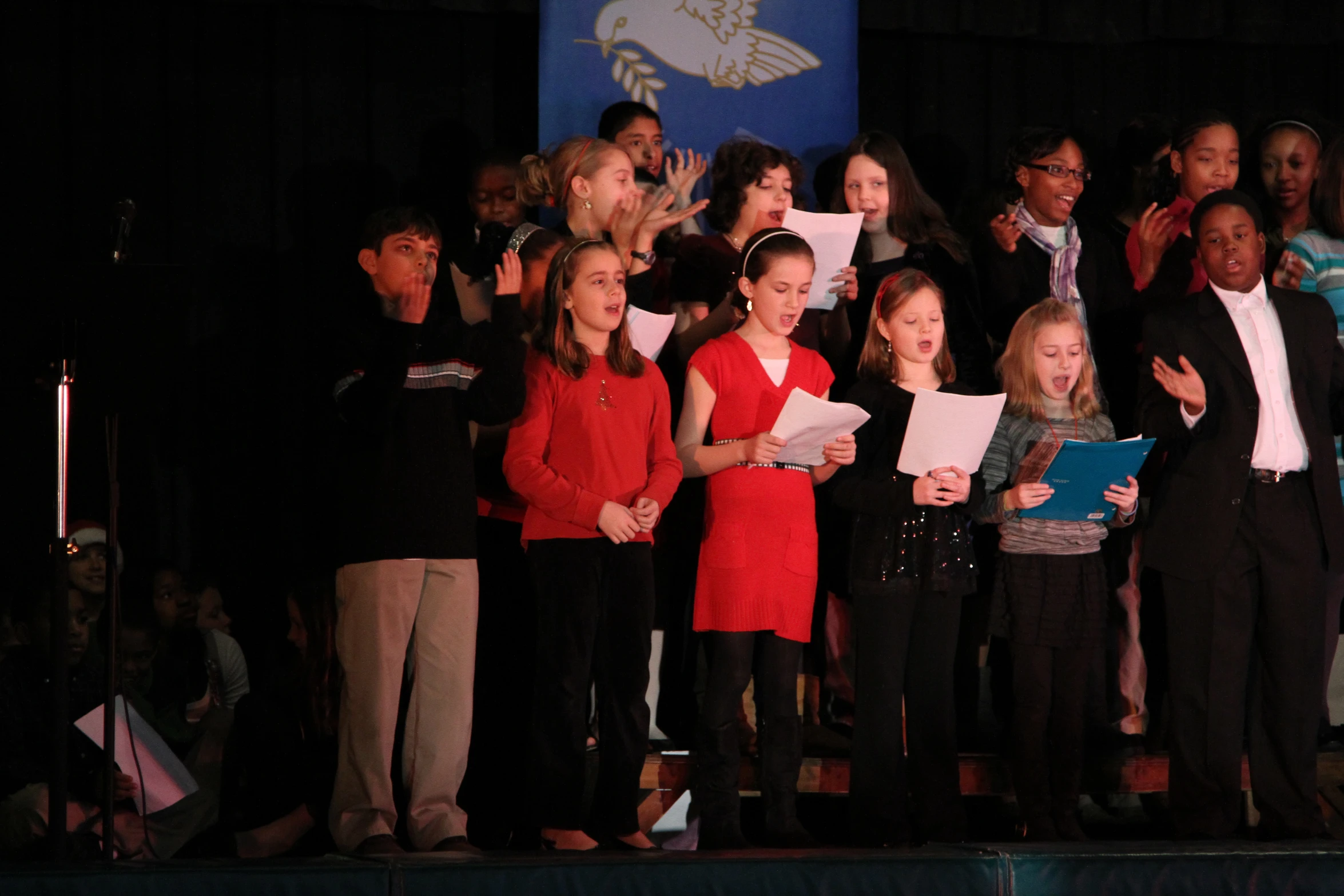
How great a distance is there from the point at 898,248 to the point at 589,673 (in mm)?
1632

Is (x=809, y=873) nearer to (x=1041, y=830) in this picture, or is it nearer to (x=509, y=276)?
(x=1041, y=830)

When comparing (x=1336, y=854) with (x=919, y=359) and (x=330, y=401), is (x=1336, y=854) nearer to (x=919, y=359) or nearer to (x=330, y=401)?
(x=919, y=359)

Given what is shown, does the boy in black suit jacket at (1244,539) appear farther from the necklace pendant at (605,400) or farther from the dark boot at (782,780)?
the necklace pendant at (605,400)

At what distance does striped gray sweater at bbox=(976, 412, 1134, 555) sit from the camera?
3.63 metres

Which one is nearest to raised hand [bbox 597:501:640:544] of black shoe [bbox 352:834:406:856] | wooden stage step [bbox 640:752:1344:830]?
wooden stage step [bbox 640:752:1344:830]

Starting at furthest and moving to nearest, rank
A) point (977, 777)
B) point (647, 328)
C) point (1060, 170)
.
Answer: point (1060, 170) < point (977, 777) < point (647, 328)

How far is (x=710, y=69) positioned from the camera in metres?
4.91

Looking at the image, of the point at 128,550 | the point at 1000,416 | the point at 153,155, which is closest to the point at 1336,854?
the point at 1000,416

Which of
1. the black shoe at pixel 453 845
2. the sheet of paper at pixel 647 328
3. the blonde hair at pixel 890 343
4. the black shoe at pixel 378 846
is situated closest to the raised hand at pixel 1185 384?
the blonde hair at pixel 890 343

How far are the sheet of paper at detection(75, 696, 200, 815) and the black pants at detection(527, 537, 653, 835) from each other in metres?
0.98

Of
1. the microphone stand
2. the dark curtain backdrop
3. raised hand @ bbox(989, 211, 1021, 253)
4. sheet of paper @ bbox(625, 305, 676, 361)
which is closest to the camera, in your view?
the microphone stand

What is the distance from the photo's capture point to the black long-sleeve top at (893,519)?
3.52 meters

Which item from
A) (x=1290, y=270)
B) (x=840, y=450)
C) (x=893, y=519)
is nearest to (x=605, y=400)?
(x=840, y=450)

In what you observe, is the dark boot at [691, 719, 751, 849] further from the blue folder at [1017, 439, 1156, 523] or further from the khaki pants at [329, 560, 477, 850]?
the blue folder at [1017, 439, 1156, 523]
